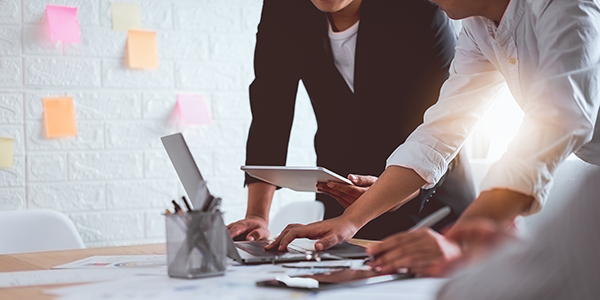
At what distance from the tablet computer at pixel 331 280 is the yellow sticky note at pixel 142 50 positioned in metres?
1.62

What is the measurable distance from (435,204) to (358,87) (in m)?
0.35

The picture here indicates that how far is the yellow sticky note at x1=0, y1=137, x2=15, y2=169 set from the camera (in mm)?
2002

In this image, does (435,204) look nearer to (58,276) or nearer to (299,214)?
(299,214)

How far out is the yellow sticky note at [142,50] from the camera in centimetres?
216

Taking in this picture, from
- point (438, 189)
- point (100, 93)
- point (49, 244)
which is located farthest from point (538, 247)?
point (100, 93)

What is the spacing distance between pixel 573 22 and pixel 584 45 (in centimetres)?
4

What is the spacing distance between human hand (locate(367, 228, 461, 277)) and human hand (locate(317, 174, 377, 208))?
0.43 metres

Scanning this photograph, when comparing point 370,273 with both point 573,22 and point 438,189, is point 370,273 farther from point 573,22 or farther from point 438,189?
point 438,189

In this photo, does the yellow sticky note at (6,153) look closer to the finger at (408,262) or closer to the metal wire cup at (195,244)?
the metal wire cup at (195,244)

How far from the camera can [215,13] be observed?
7.62 feet

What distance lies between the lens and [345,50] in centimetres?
155

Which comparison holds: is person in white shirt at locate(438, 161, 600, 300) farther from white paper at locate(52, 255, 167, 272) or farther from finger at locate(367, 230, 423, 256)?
white paper at locate(52, 255, 167, 272)

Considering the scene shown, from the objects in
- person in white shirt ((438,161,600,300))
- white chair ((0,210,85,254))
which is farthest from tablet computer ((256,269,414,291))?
white chair ((0,210,85,254))

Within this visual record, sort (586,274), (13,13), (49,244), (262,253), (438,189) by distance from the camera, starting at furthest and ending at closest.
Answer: (13,13)
(49,244)
(438,189)
(262,253)
(586,274)
